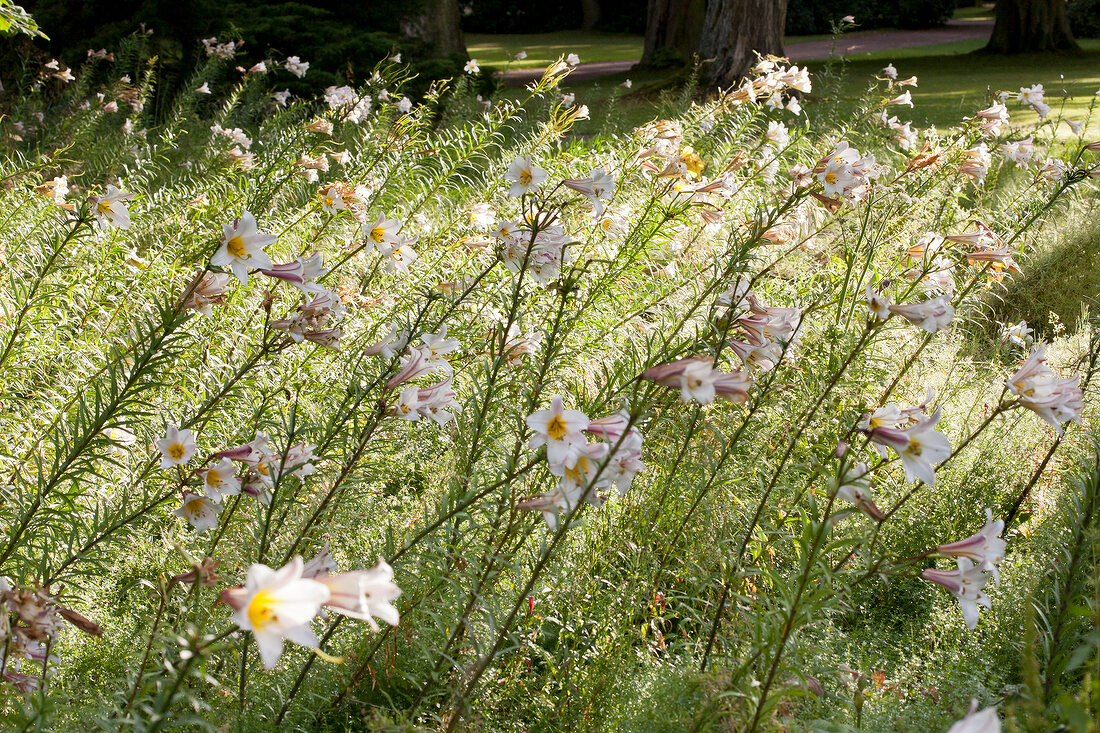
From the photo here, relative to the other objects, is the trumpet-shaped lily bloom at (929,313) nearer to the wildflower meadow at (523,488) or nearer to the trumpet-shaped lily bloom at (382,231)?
the wildflower meadow at (523,488)

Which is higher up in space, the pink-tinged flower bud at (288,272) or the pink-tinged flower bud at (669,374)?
the pink-tinged flower bud at (288,272)

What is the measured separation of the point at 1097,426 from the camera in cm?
329

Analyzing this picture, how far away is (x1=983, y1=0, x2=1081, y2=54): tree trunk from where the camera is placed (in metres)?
23.2

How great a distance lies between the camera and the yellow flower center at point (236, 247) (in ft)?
6.56

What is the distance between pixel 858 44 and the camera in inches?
1098

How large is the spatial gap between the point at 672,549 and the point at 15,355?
89.6 inches

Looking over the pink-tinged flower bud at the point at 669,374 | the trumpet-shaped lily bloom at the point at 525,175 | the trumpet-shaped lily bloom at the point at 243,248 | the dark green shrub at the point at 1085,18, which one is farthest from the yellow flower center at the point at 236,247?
the dark green shrub at the point at 1085,18

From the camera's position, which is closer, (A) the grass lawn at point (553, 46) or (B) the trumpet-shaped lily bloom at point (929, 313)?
(B) the trumpet-shaped lily bloom at point (929, 313)

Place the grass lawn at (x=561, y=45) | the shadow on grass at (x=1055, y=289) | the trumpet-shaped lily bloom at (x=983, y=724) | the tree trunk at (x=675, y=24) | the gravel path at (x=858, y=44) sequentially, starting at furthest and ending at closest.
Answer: the grass lawn at (x=561, y=45), the gravel path at (x=858, y=44), the tree trunk at (x=675, y=24), the shadow on grass at (x=1055, y=289), the trumpet-shaped lily bloom at (x=983, y=724)

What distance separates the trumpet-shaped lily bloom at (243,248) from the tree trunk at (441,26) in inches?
455

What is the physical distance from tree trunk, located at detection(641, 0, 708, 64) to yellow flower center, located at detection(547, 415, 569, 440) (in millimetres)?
19261

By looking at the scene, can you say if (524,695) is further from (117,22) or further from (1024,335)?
(117,22)

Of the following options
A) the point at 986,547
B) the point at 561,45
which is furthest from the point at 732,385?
the point at 561,45

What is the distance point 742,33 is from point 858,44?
56.9 feet
